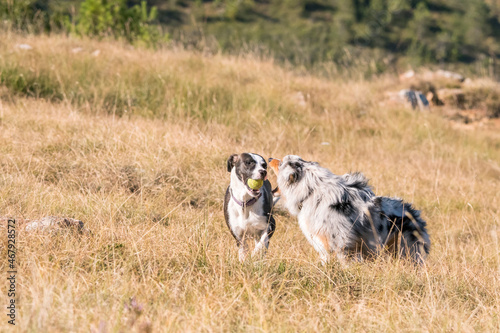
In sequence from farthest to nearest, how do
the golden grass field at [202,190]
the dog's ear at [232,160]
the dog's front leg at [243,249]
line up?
the dog's ear at [232,160] < the dog's front leg at [243,249] < the golden grass field at [202,190]

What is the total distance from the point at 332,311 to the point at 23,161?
361 cm

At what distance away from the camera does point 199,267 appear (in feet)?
9.66

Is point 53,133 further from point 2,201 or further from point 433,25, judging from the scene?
point 433,25

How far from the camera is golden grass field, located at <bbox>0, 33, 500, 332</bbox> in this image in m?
2.53

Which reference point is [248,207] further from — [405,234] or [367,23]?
[367,23]

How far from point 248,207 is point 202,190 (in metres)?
1.20

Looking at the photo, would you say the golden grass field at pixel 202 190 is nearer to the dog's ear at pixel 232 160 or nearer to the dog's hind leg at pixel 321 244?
the dog's hind leg at pixel 321 244

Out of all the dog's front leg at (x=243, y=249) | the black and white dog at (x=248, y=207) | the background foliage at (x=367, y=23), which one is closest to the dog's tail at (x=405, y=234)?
the black and white dog at (x=248, y=207)

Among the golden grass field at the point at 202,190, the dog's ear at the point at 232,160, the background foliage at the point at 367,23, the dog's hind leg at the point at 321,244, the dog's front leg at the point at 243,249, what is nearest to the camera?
the golden grass field at the point at 202,190

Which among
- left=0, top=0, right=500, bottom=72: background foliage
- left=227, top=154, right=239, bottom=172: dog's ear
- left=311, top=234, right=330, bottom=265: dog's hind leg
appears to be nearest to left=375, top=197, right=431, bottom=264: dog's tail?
left=311, top=234, right=330, bottom=265: dog's hind leg

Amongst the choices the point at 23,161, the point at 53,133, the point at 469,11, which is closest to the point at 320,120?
the point at 53,133

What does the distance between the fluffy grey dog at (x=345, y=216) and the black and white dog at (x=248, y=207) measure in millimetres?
228

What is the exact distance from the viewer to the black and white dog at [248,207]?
3912 mm

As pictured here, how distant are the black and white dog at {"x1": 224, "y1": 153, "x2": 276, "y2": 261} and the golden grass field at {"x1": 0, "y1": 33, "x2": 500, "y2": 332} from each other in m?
0.19
